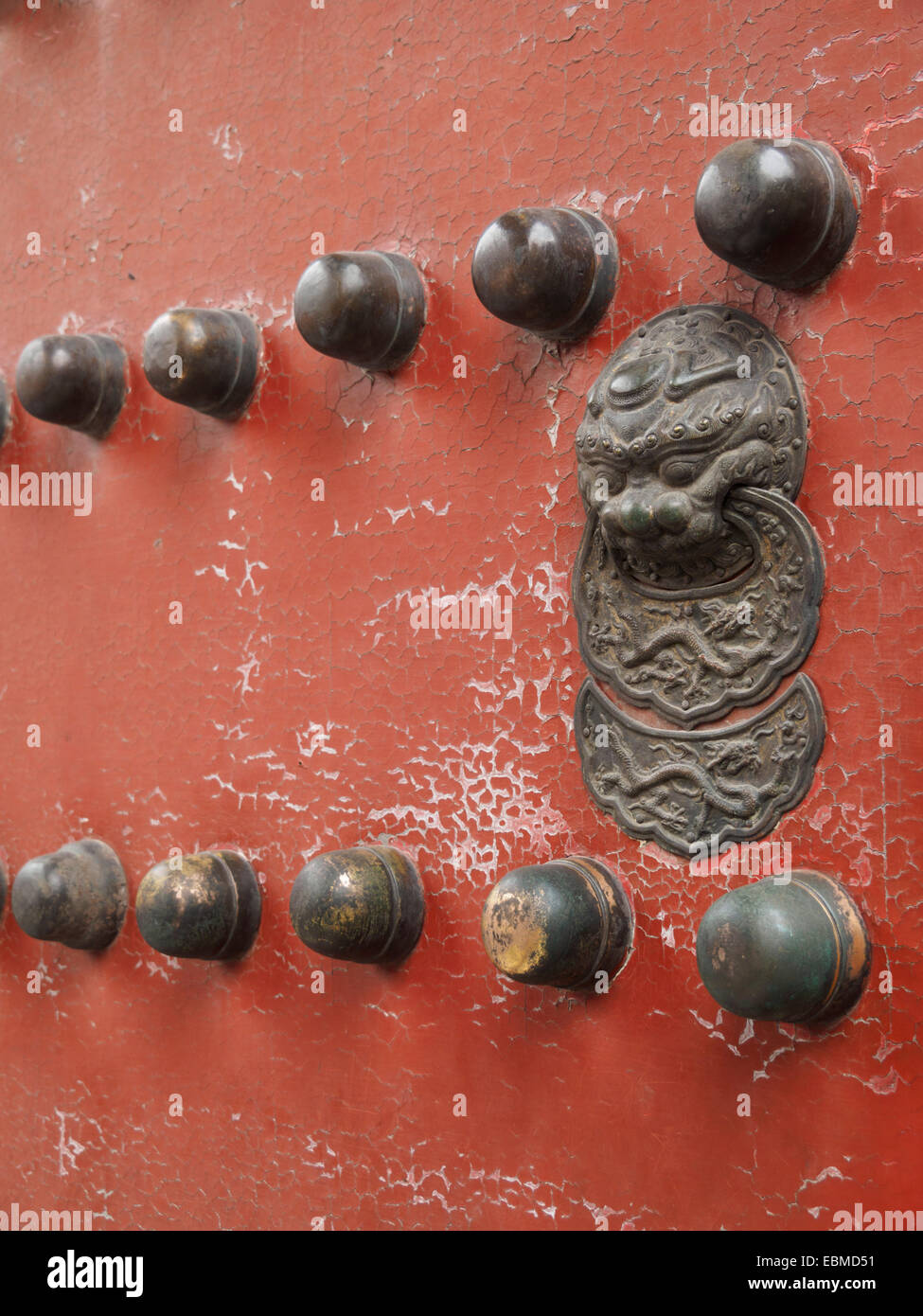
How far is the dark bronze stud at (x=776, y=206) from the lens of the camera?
2.73 ft

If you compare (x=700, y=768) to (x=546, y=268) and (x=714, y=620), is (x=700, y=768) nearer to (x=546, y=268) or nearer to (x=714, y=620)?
(x=714, y=620)

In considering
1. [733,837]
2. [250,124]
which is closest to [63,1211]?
[733,837]

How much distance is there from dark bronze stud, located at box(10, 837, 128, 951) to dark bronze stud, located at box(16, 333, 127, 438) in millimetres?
456

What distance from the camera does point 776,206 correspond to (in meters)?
0.83

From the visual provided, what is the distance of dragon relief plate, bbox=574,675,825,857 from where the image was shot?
0.90 meters

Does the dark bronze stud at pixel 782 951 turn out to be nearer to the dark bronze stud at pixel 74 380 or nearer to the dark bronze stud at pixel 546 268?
the dark bronze stud at pixel 546 268

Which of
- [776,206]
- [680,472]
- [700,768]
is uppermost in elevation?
[776,206]

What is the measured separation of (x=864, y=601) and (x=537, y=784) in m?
0.31

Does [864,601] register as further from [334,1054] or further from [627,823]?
[334,1054]

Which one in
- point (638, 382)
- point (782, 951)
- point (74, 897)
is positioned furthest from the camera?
point (74, 897)

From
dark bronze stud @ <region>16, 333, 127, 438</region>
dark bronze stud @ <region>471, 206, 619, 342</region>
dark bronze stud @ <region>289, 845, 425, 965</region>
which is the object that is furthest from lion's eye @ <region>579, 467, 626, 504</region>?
dark bronze stud @ <region>16, 333, 127, 438</region>

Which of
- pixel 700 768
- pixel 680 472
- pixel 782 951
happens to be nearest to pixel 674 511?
pixel 680 472

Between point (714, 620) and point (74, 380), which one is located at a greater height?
point (74, 380)

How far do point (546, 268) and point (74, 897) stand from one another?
0.79 m
